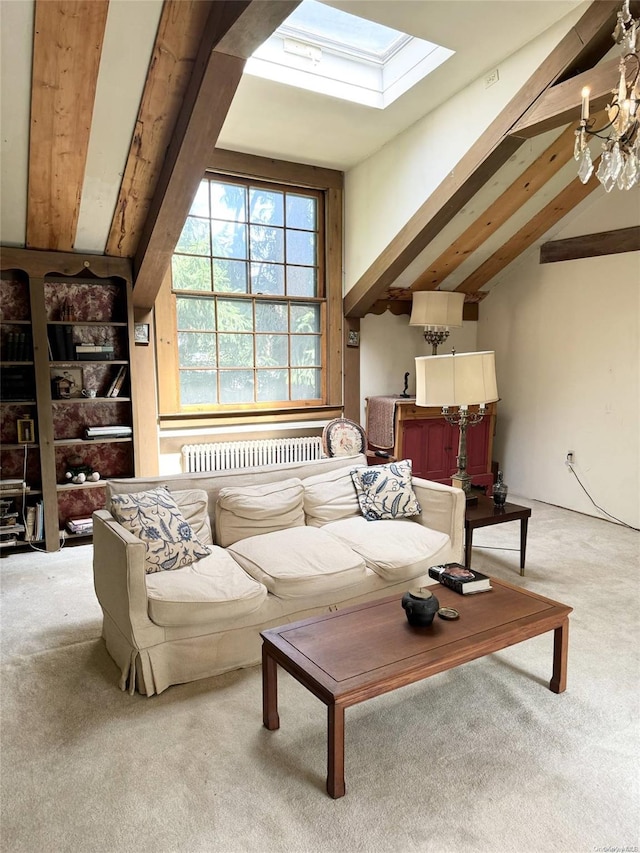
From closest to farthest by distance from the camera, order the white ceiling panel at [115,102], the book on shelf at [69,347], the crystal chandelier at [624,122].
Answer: the crystal chandelier at [624,122]
the white ceiling panel at [115,102]
the book on shelf at [69,347]

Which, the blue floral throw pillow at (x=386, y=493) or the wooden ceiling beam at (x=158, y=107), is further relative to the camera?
the blue floral throw pillow at (x=386, y=493)

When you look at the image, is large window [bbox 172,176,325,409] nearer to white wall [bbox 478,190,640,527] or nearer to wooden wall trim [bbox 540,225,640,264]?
white wall [bbox 478,190,640,527]

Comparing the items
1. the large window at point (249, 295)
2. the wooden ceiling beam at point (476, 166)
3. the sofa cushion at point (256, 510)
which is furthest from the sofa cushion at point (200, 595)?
the wooden ceiling beam at point (476, 166)

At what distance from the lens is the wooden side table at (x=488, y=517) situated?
3096mm

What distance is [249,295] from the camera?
4.62 m

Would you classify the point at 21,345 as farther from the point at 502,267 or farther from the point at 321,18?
the point at 502,267

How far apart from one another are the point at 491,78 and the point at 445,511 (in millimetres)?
2605

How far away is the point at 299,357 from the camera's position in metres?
4.96

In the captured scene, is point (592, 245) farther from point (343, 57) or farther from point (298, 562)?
point (298, 562)

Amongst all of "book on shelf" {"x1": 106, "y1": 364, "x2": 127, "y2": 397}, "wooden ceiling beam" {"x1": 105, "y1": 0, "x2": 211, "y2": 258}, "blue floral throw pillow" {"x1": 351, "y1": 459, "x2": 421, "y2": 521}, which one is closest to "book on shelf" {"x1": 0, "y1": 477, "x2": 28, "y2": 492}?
"book on shelf" {"x1": 106, "y1": 364, "x2": 127, "y2": 397}

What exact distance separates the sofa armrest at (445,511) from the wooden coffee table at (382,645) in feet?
2.31

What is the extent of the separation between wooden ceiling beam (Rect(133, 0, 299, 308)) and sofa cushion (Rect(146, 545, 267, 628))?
2.08 m

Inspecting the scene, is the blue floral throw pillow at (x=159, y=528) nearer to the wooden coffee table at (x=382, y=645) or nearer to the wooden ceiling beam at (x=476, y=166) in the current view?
the wooden coffee table at (x=382, y=645)

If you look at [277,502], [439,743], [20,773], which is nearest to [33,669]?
[20,773]
